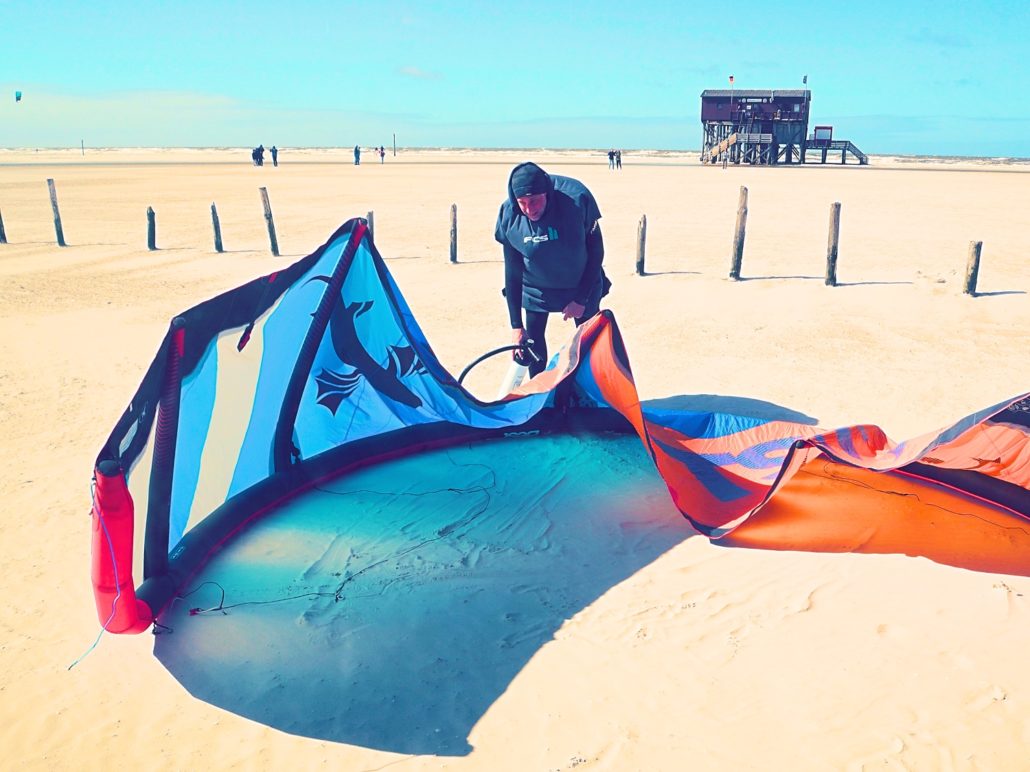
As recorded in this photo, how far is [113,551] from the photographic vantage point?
136 inches

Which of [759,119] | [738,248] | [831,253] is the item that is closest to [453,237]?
[738,248]

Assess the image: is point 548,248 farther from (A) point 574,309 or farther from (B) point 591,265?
(A) point 574,309

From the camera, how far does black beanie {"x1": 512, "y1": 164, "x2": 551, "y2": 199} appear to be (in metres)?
5.22

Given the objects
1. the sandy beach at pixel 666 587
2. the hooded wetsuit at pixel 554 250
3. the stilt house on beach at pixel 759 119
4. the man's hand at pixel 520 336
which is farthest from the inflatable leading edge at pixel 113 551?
the stilt house on beach at pixel 759 119

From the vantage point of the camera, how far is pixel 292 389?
17.3 feet

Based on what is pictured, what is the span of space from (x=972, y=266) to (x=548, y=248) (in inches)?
343

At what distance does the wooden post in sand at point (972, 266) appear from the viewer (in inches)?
457

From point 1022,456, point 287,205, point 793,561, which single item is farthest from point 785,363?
point 287,205

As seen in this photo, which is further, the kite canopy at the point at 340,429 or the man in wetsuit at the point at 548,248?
the man in wetsuit at the point at 548,248

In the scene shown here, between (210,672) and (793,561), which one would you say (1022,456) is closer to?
(793,561)

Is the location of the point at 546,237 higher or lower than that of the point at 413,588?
higher

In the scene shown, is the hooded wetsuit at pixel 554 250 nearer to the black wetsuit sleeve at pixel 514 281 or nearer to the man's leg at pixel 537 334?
the black wetsuit sleeve at pixel 514 281

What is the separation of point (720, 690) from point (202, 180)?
44.6 metres

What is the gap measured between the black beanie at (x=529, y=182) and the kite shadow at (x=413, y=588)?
187 cm
